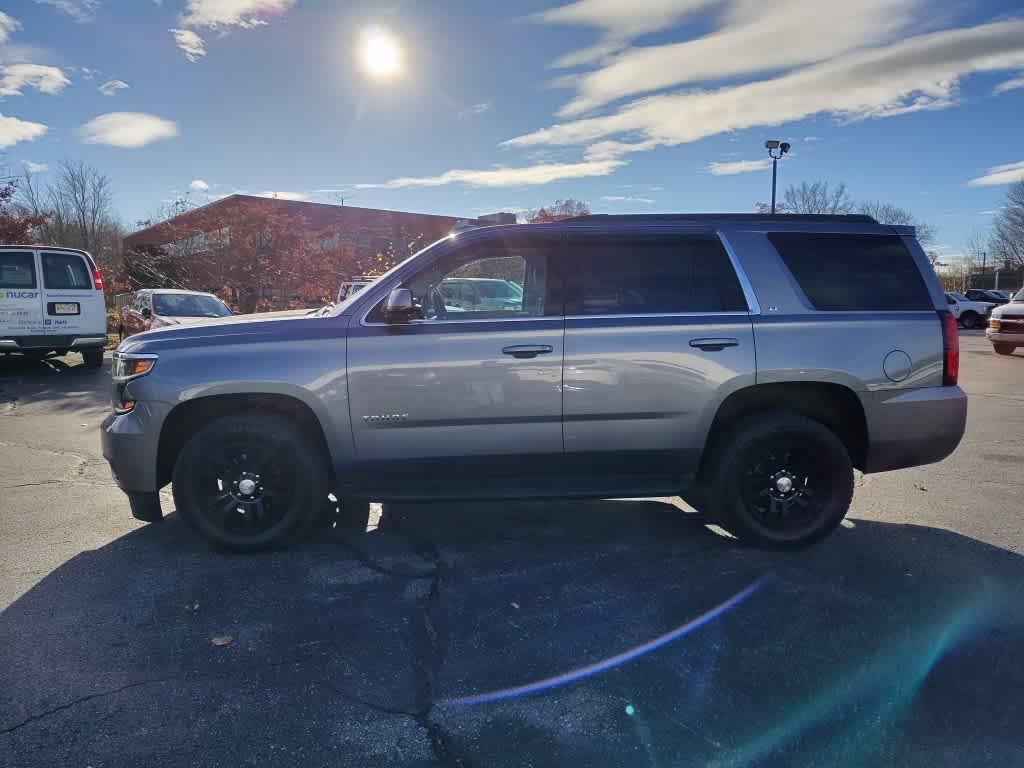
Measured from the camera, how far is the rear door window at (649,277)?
4074 mm

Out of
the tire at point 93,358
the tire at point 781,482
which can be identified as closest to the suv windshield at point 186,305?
the tire at point 93,358

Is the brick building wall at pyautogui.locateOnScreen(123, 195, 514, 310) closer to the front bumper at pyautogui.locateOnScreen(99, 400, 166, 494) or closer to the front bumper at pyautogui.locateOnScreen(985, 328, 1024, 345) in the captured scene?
the front bumper at pyautogui.locateOnScreen(985, 328, 1024, 345)

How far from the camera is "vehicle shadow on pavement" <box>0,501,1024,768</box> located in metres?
2.39

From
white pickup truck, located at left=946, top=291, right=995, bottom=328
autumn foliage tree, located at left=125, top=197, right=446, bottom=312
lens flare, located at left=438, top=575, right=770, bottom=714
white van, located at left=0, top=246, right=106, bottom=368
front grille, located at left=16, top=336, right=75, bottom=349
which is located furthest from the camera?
white pickup truck, located at left=946, top=291, right=995, bottom=328

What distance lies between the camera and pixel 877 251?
424 centimetres

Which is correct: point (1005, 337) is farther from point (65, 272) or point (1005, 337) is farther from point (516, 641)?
point (65, 272)

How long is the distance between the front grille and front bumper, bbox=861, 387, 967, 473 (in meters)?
12.5

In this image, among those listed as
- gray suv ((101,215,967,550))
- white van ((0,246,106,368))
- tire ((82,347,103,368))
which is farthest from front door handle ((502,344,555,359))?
tire ((82,347,103,368))

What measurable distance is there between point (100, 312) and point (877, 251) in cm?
1256

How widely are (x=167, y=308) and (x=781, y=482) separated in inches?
495

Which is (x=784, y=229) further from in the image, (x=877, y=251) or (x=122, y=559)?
(x=122, y=559)

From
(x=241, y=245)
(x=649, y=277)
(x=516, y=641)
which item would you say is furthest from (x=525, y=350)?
(x=241, y=245)

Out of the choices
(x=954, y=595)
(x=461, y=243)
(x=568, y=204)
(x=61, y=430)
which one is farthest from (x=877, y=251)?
(x=568, y=204)

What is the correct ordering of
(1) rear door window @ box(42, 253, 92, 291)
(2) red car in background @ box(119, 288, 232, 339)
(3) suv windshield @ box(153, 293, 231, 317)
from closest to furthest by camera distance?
(1) rear door window @ box(42, 253, 92, 291), (2) red car in background @ box(119, 288, 232, 339), (3) suv windshield @ box(153, 293, 231, 317)
